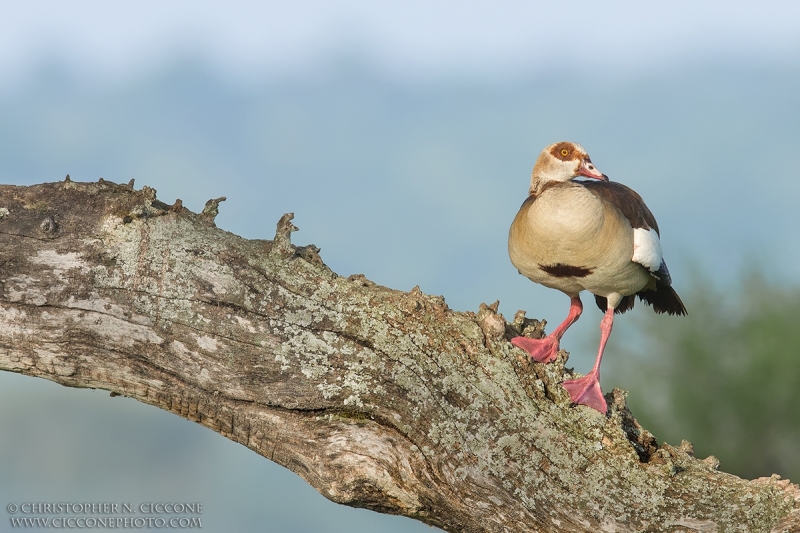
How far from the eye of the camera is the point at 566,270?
5.43 metres

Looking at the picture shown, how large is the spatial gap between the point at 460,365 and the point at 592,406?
933mm

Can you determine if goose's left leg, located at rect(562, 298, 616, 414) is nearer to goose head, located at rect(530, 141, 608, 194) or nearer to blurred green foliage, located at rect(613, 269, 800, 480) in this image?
goose head, located at rect(530, 141, 608, 194)

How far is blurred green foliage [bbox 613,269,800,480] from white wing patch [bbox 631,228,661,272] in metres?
9.87

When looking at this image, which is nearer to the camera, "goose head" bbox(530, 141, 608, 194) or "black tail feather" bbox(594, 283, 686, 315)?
"goose head" bbox(530, 141, 608, 194)

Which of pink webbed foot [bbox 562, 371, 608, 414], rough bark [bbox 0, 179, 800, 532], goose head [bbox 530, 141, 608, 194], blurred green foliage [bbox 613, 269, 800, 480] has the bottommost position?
rough bark [bbox 0, 179, 800, 532]

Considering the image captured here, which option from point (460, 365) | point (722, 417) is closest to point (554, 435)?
point (460, 365)

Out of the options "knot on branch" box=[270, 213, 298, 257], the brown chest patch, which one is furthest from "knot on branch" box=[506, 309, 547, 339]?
"knot on branch" box=[270, 213, 298, 257]

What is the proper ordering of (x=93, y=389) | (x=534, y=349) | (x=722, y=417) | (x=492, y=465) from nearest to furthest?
(x=492, y=465)
(x=93, y=389)
(x=534, y=349)
(x=722, y=417)

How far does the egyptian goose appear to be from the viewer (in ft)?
17.0

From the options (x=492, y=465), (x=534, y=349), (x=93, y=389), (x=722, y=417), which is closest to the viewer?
(x=492, y=465)

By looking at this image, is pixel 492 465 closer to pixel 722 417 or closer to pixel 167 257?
pixel 167 257

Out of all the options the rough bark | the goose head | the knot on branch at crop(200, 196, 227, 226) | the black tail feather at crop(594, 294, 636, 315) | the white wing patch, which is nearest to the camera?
the rough bark

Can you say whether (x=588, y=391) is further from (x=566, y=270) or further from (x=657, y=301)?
(x=657, y=301)

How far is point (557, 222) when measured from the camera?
519cm
